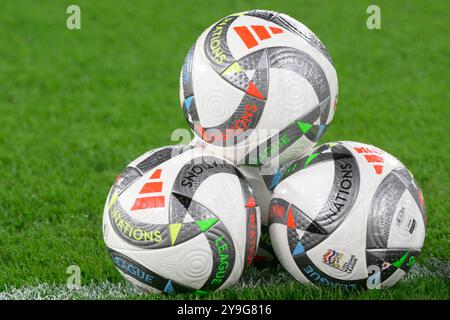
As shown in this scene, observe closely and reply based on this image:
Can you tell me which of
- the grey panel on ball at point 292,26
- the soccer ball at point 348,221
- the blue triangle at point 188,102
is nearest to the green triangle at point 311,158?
the soccer ball at point 348,221

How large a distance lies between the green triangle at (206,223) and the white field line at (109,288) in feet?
1.77

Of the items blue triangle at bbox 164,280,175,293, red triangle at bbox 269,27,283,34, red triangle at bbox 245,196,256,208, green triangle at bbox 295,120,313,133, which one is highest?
red triangle at bbox 269,27,283,34

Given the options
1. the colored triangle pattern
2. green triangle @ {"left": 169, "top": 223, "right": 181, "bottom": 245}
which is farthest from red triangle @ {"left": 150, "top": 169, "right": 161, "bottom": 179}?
green triangle @ {"left": 169, "top": 223, "right": 181, "bottom": 245}

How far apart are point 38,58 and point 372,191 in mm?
7441

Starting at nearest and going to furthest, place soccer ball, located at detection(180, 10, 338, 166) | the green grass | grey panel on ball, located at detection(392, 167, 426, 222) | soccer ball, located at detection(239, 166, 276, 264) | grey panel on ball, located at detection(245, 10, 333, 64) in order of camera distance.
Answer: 1. soccer ball, located at detection(180, 10, 338, 166)
2. grey panel on ball, located at detection(392, 167, 426, 222)
3. grey panel on ball, located at detection(245, 10, 333, 64)
4. soccer ball, located at detection(239, 166, 276, 264)
5. the green grass

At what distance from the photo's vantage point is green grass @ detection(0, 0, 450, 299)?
17.2 ft

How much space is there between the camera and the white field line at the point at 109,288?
4469mm

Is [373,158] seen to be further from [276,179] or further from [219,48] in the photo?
[219,48]

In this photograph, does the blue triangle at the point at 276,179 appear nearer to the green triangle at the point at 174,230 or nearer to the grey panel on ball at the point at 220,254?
the grey panel on ball at the point at 220,254

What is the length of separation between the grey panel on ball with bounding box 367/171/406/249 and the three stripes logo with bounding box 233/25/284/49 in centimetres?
111

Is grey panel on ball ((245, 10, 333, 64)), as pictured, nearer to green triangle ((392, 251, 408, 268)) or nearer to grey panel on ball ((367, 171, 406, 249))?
grey panel on ball ((367, 171, 406, 249))

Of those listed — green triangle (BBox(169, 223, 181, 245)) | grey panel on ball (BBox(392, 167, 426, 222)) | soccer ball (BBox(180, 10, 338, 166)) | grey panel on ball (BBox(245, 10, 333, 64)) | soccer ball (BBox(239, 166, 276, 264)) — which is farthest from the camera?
soccer ball (BBox(239, 166, 276, 264))
